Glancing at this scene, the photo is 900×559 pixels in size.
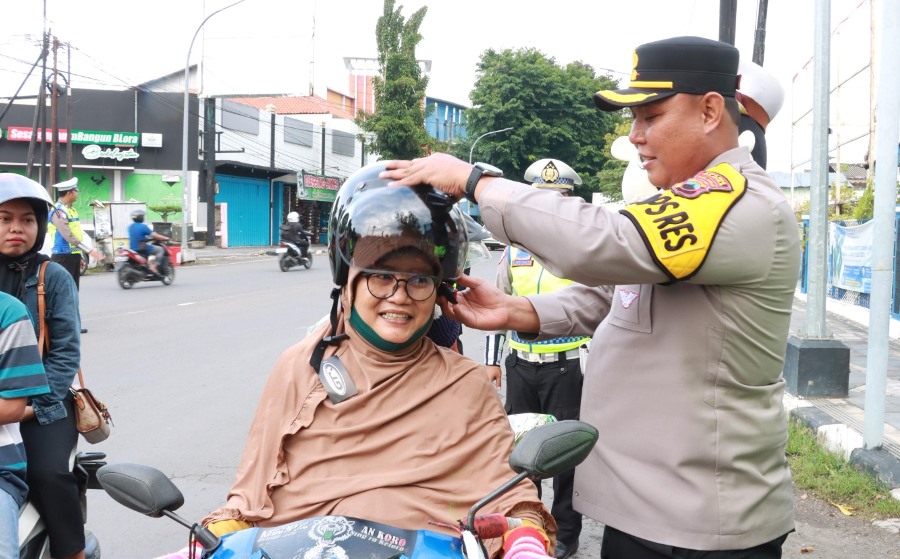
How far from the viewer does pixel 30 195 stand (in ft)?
11.5

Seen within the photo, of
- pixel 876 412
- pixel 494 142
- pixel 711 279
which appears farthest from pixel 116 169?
pixel 711 279

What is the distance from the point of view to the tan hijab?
229 cm

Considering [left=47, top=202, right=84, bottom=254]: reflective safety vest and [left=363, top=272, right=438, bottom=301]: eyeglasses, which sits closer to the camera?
[left=363, top=272, right=438, bottom=301]: eyeglasses

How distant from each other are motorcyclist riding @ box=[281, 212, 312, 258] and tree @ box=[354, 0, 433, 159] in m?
15.7

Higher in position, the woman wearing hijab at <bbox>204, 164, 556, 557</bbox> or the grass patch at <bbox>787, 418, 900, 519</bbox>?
the woman wearing hijab at <bbox>204, 164, 556, 557</bbox>

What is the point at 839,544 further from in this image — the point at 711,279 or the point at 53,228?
the point at 53,228

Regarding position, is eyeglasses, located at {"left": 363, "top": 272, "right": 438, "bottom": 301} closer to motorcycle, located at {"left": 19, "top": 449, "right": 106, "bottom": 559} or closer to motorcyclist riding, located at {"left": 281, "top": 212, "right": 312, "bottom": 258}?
motorcycle, located at {"left": 19, "top": 449, "right": 106, "bottom": 559}

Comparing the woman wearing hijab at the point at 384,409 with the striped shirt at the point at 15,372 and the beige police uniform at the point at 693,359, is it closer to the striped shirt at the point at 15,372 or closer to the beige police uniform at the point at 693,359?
the beige police uniform at the point at 693,359

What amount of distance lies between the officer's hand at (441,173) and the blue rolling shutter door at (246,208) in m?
37.2

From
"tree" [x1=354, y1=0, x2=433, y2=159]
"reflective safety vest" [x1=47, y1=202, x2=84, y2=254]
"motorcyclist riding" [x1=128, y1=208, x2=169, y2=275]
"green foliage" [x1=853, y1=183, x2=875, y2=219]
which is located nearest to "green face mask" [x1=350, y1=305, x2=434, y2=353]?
"reflective safety vest" [x1=47, y1=202, x2=84, y2=254]

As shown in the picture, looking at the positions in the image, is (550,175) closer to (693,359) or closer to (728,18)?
(693,359)

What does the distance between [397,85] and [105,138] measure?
12614mm

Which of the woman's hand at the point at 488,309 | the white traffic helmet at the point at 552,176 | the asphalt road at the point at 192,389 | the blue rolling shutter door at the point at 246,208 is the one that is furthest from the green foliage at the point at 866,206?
the blue rolling shutter door at the point at 246,208

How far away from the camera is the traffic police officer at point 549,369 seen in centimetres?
456
